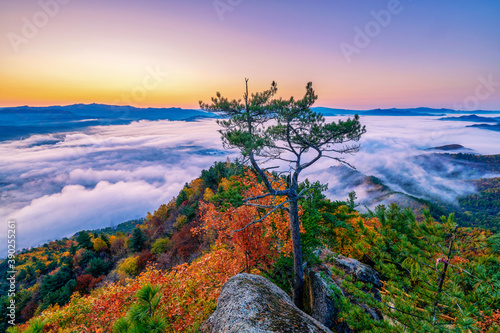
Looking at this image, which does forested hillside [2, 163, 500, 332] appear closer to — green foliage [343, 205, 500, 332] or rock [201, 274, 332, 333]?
green foliage [343, 205, 500, 332]

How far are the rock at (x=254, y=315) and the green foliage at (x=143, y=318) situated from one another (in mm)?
1982

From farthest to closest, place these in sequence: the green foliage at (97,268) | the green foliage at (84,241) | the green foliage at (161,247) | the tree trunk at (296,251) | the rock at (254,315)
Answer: the green foliage at (84,241) → the green foliage at (161,247) → the green foliage at (97,268) → the tree trunk at (296,251) → the rock at (254,315)

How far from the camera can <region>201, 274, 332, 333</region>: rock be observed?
5477mm

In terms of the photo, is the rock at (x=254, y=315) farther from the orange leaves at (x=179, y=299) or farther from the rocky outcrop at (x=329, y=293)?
the orange leaves at (x=179, y=299)

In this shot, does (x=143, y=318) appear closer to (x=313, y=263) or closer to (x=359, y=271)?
(x=313, y=263)

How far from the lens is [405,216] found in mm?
5938

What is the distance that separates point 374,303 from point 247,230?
7464mm


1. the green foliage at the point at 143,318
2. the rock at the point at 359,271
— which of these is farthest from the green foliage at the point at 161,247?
the green foliage at the point at 143,318

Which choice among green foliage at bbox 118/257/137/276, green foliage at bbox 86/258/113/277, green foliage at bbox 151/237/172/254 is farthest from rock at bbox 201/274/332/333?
green foliage at bbox 86/258/113/277

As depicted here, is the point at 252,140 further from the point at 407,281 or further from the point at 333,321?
the point at 333,321

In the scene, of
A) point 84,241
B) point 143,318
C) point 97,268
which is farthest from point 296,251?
point 84,241

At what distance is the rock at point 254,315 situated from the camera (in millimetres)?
5477

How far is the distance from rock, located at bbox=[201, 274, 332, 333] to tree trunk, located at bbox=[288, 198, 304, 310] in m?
4.48

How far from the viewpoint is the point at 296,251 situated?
463 inches
